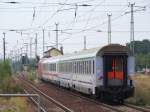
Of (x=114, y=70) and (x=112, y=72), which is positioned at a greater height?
(x=114, y=70)

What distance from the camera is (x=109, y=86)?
1085 inches

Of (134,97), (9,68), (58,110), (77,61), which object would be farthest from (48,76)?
(58,110)

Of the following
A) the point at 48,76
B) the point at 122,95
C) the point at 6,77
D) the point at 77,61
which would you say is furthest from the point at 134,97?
the point at 48,76

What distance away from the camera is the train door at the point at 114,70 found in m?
27.5

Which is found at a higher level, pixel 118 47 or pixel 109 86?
pixel 118 47

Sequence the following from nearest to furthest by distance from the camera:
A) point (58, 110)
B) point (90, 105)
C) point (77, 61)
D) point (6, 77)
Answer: point (58, 110), point (90, 105), point (77, 61), point (6, 77)

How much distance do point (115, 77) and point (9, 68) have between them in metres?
18.1

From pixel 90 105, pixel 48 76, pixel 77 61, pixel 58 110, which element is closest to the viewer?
pixel 58 110

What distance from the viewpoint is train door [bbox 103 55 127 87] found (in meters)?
27.5

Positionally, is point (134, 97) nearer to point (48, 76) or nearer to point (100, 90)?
point (100, 90)

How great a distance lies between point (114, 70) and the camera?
2750cm

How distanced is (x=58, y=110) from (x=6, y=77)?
17.4 meters

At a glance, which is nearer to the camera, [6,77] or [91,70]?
[91,70]

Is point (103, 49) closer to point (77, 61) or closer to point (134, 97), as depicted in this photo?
point (134, 97)
